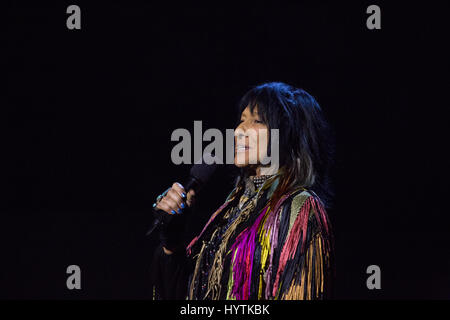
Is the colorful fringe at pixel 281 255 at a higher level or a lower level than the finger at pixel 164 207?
lower

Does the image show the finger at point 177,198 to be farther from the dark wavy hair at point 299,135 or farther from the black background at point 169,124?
the black background at point 169,124

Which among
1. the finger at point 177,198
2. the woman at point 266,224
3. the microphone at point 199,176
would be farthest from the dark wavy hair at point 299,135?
the finger at point 177,198

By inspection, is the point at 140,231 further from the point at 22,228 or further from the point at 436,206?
the point at 436,206

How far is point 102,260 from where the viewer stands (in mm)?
2309

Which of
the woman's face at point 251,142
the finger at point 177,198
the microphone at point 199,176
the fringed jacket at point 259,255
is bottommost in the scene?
the fringed jacket at point 259,255

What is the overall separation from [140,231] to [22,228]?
0.71 metres

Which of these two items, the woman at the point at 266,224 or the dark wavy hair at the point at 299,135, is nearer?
the woman at the point at 266,224

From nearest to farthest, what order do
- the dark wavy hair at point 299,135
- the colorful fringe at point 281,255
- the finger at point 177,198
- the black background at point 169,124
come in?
the colorful fringe at point 281,255
the finger at point 177,198
the dark wavy hair at point 299,135
the black background at point 169,124

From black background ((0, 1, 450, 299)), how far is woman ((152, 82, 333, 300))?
90 centimetres

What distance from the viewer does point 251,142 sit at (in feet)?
4.36

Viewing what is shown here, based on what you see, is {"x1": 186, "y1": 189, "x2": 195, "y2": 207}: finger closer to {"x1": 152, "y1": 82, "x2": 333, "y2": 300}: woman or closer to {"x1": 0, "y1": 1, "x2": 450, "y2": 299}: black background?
{"x1": 152, "y1": 82, "x2": 333, "y2": 300}: woman

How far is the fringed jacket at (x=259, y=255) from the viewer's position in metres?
1.07

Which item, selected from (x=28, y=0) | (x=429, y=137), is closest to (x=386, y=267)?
(x=429, y=137)

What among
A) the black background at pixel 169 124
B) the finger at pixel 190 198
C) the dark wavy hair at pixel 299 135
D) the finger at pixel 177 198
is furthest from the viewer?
the black background at pixel 169 124
